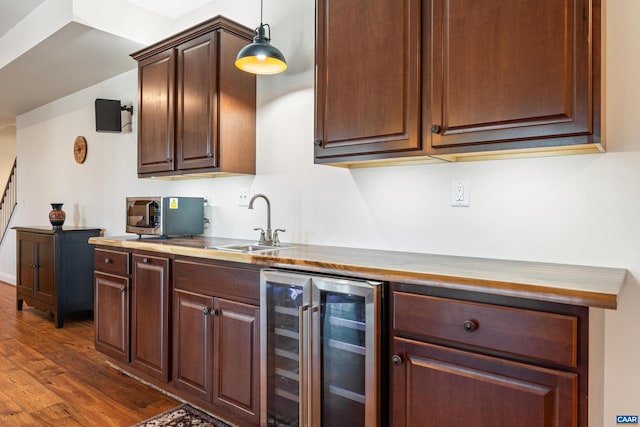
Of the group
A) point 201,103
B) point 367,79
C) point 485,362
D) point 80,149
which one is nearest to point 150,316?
point 201,103

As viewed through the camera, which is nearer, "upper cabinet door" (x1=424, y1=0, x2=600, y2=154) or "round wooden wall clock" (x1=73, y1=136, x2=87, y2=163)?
"upper cabinet door" (x1=424, y1=0, x2=600, y2=154)

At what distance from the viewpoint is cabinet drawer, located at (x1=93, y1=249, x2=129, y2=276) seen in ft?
8.92

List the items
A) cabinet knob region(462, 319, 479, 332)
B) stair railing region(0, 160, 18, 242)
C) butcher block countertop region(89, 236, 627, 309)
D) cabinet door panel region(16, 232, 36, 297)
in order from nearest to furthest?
butcher block countertop region(89, 236, 627, 309)
cabinet knob region(462, 319, 479, 332)
cabinet door panel region(16, 232, 36, 297)
stair railing region(0, 160, 18, 242)

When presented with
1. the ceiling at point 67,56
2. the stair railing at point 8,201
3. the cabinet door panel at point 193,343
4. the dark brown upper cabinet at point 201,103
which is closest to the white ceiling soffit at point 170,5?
the ceiling at point 67,56

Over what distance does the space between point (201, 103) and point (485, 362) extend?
89.2 inches

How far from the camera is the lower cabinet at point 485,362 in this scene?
118 centimetres

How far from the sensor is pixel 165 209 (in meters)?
2.89

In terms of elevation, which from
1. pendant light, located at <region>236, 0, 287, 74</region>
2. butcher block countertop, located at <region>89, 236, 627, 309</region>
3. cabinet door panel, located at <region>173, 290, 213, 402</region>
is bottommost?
cabinet door panel, located at <region>173, 290, 213, 402</region>

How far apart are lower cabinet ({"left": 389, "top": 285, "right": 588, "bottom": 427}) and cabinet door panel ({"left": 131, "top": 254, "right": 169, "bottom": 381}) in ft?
4.91

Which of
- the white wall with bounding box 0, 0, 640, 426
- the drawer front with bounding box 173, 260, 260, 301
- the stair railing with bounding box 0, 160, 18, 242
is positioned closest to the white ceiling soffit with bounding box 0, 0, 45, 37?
the white wall with bounding box 0, 0, 640, 426

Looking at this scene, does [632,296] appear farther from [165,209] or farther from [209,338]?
[165,209]

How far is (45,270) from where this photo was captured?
426cm

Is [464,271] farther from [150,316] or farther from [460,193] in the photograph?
[150,316]

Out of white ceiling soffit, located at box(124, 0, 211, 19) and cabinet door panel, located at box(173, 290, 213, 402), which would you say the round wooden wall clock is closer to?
white ceiling soffit, located at box(124, 0, 211, 19)
